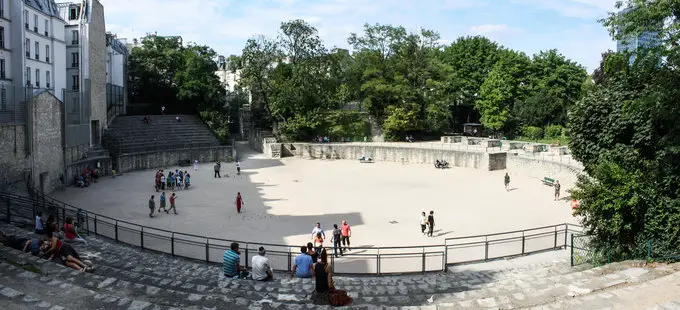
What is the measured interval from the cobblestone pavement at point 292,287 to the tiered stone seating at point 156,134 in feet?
104

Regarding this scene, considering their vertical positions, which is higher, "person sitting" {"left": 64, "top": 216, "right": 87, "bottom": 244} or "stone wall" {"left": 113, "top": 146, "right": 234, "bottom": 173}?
"stone wall" {"left": 113, "top": 146, "right": 234, "bottom": 173}

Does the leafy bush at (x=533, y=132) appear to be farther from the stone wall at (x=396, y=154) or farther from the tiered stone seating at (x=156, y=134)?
the tiered stone seating at (x=156, y=134)

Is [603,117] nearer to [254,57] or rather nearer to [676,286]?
[676,286]

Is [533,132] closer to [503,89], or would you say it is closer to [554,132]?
[554,132]

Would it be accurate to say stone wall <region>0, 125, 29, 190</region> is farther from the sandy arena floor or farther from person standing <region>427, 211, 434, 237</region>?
person standing <region>427, 211, 434, 237</region>

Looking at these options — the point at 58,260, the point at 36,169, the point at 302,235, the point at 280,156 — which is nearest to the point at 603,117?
the point at 302,235

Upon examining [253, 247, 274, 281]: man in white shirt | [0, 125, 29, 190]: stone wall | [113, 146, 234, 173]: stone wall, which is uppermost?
[0, 125, 29, 190]: stone wall

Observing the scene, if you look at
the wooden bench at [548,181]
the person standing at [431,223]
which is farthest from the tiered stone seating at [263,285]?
the wooden bench at [548,181]

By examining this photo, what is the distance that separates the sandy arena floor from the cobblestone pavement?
643 centimetres

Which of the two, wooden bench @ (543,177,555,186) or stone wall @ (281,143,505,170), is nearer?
wooden bench @ (543,177,555,186)

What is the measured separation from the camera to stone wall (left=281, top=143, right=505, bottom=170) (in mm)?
44375

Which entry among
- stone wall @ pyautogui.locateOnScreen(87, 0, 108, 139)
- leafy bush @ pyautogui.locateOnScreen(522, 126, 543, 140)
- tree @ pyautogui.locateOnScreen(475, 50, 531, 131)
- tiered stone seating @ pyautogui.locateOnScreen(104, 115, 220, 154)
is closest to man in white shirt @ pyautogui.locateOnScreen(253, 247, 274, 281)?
tiered stone seating @ pyautogui.locateOnScreen(104, 115, 220, 154)

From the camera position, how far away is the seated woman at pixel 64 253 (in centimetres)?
1393

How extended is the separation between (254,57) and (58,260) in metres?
45.2
